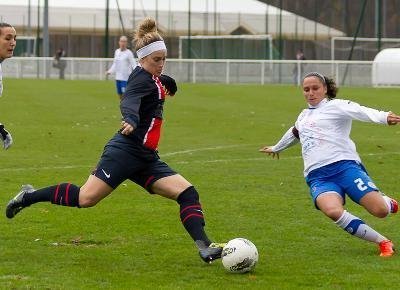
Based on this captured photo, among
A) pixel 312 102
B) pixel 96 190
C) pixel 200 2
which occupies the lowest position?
pixel 96 190

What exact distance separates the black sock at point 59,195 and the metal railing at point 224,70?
1370 inches

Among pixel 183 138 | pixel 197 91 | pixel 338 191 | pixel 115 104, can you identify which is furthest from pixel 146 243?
pixel 197 91

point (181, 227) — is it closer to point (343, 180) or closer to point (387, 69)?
point (343, 180)

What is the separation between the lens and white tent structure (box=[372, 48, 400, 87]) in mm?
40250

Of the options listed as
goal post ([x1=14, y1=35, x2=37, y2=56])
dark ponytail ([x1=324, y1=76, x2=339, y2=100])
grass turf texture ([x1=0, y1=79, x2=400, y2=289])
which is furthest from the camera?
goal post ([x1=14, y1=35, x2=37, y2=56])

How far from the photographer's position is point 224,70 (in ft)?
152

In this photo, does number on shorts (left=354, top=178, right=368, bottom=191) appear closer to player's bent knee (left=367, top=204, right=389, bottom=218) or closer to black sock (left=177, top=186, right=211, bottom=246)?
player's bent knee (left=367, top=204, right=389, bottom=218)

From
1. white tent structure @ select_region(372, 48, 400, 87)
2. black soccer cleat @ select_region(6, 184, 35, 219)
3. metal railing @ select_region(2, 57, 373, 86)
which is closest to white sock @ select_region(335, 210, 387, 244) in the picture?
black soccer cleat @ select_region(6, 184, 35, 219)

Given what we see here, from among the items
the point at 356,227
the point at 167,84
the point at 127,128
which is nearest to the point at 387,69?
the point at 356,227

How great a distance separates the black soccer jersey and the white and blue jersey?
144cm

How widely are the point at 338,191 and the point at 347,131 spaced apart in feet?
1.91

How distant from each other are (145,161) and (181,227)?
182 cm

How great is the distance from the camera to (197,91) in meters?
36.2

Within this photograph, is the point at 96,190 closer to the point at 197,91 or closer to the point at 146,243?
the point at 146,243
